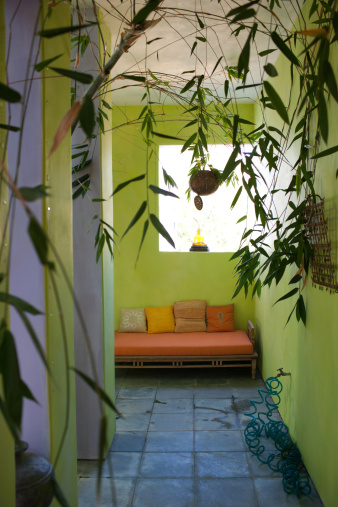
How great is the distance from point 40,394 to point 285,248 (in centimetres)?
170

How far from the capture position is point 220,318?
668cm

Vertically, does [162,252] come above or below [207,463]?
above

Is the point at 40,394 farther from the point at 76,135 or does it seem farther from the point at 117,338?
the point at 117,338

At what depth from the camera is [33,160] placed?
223 centimetres

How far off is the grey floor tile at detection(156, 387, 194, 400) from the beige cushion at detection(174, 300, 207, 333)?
43.6 inches

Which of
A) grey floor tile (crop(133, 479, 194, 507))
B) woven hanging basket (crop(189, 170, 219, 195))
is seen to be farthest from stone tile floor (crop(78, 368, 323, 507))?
woven hanging basket (crop(189, 170, 219, 195))

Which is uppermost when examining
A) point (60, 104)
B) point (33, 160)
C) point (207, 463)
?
point (60, 104)

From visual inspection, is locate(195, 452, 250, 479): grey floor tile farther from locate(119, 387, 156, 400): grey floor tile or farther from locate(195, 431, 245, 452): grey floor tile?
locate(119, 387, 156, 400): grey floor tile

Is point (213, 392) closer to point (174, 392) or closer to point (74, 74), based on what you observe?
point (174, 392)

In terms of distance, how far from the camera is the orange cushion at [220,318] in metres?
6.65

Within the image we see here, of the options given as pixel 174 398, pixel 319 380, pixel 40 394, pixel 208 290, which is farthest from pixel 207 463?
pixel 208 290

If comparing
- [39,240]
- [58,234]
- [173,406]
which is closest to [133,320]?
[173,406]

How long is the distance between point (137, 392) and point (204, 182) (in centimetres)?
259

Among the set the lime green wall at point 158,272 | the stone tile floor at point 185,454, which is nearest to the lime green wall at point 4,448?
the stone tile floor at point 185,454
